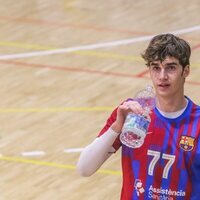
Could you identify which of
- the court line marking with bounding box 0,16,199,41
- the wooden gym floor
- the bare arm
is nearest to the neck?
the bare arm

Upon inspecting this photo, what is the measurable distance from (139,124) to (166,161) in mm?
312

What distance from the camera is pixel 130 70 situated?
39.5 feet

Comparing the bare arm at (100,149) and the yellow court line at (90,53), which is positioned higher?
the bare arm at (100,149)

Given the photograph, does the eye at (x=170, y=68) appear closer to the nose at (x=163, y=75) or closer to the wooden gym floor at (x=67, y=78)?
the nose at (x=163, y=75)

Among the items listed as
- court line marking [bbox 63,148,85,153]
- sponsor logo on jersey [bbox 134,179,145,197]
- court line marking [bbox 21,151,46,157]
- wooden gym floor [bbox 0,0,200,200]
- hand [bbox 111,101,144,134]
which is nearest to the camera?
hand [bbox 111,101,144,134]

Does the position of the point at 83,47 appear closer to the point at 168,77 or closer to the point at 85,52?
the point at 85,52

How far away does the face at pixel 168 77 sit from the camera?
368 cm

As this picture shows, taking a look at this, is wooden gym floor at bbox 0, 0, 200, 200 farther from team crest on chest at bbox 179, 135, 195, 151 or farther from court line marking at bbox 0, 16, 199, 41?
team crest on chest at bbox 179, 135, 195, 151

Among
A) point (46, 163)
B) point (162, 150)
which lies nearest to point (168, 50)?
point (162, 150)

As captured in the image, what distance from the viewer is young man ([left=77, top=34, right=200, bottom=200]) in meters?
3.77

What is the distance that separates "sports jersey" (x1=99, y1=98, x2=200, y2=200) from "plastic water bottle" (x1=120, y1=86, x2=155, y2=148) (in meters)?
0.06

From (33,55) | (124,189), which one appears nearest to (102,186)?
(124,189)

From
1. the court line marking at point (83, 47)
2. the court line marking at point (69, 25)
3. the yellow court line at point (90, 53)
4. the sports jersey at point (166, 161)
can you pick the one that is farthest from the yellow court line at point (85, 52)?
the sports jersey at point (166, 161)

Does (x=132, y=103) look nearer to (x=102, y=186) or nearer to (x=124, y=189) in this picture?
(x=124, y=189)
